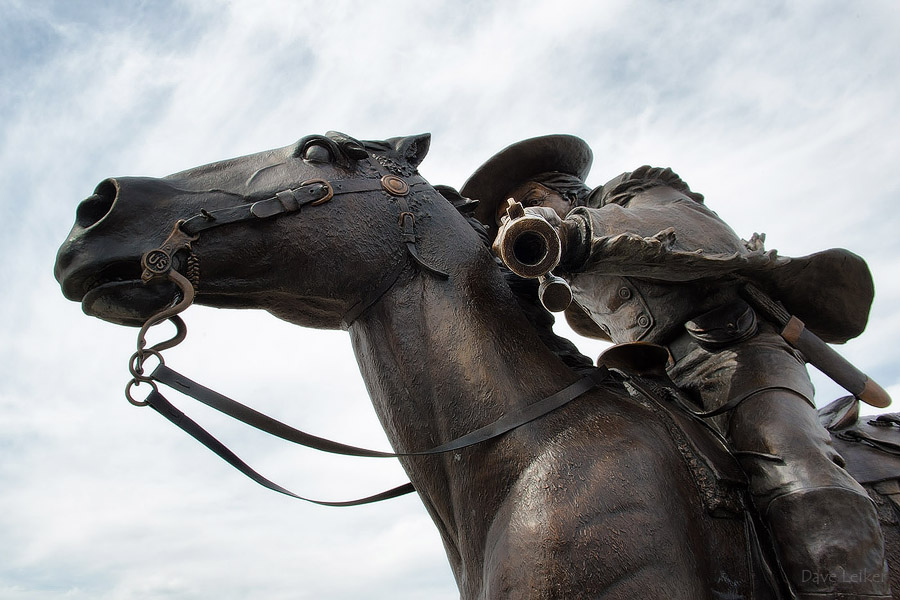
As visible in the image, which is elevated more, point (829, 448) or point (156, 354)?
point (156, 354)

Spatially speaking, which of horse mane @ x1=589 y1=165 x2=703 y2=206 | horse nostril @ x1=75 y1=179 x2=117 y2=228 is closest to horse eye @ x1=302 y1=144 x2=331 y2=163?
horse nostril @ x1=75 y1=179 x2=117 y2=228

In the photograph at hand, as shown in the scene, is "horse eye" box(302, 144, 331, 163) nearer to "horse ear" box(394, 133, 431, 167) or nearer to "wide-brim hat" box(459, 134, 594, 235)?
"horse ear" box(394, 133, 431, 167)

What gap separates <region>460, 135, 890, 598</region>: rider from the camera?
240 centimetres

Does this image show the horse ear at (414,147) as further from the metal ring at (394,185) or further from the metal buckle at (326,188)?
the metal buckle at (326,188)

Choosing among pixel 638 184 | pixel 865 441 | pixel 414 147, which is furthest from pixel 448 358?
pixel 865 441

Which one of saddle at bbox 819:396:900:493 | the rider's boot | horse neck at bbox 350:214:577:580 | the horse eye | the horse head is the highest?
the horse eye

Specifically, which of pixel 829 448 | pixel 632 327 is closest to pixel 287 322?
pixel 632 327

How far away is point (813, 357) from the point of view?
3.12 meters

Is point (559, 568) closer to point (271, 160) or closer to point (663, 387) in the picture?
point (663, 387)

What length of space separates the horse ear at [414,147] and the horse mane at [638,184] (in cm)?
80

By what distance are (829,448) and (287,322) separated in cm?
202

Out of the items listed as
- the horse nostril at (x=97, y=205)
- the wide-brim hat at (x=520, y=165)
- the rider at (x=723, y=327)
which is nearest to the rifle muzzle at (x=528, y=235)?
the rider at (x=723, y=327)

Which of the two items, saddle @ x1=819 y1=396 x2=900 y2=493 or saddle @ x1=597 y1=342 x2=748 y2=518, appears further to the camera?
saddle @ x1=819 y1=396 x2=900 y2=493

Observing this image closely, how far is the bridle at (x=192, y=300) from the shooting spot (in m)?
2.58
